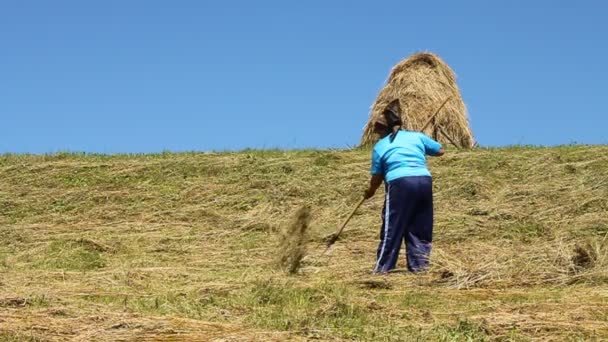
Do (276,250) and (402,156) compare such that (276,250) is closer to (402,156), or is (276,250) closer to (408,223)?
(408,223)

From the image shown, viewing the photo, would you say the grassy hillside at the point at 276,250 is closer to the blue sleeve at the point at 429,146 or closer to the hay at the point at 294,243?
the hay at the point at 294,243

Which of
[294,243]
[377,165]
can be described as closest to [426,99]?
[377,165]

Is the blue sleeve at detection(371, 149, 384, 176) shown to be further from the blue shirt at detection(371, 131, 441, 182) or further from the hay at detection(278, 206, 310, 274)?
the hay at detection(278, 206, 310, 274)

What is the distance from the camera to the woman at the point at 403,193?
359 inches

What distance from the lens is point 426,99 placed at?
63.0ft

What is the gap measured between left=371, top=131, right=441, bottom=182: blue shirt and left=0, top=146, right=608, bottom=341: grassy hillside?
2.91 feet

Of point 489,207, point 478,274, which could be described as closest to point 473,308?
point 478,274

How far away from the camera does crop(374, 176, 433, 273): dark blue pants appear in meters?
9.11

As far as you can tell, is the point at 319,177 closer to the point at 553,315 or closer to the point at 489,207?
the point at 489,207

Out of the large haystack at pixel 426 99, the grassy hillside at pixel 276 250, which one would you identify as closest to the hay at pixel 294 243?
the grassy hillside at pixel 276 250

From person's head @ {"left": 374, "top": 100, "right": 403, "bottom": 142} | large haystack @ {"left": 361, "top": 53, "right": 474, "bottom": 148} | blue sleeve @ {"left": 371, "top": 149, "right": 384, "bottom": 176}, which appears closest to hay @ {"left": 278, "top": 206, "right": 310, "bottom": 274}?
blue sleeve @ {"left": 371, "top": 149, "right": 384, "bottom": 176}

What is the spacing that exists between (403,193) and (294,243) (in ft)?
3.89

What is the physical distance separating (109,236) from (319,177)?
12.2 feet

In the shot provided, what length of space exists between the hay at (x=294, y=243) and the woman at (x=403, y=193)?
2.33ft
